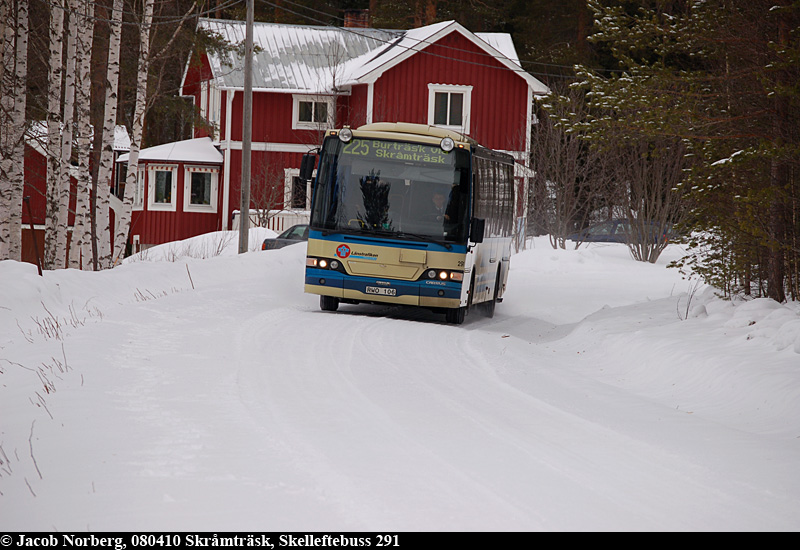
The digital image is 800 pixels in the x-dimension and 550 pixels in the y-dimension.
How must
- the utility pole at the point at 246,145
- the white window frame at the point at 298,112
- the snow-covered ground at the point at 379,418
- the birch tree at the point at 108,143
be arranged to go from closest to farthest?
the snow-covered ground at the point at 379,418
the birch tree at the point at 108,143
the utility pole at the point at 246,145
the white window frame at the point at 298,112

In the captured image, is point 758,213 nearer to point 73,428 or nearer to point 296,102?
point 73,428

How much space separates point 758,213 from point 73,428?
31.5ft

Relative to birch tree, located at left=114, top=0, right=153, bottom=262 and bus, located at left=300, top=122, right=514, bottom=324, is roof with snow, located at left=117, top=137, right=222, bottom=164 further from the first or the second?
bus, located at left=300, top=122, right=514, bottom=324

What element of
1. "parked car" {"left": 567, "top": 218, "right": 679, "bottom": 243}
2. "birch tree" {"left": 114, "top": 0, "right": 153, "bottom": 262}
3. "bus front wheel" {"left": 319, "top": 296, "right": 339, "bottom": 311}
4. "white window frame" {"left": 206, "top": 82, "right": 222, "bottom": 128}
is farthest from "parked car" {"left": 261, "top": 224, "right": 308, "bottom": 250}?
"bus front wheel" {"left": 319, "top": 296, "right": 339, "bottom": 311}

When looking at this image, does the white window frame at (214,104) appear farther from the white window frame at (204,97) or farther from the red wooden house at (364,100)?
the red wooden house at (364,100)

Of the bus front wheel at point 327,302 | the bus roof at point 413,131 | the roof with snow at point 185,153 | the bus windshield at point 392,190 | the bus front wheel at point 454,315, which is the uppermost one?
the roof with snow at point 185,153

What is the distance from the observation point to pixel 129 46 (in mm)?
34281

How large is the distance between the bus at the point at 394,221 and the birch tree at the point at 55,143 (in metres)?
8.51

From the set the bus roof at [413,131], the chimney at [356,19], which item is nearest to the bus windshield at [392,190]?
the bus roof at [413,131]

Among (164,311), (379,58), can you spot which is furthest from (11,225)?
(379,58)

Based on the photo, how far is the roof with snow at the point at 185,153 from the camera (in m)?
40.3

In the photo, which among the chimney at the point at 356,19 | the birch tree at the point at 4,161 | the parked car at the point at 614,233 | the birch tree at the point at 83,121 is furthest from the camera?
the chimney at the point at 356,19

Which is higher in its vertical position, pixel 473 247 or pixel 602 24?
pixel 602 24

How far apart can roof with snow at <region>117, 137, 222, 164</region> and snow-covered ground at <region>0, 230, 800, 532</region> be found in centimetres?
2576
